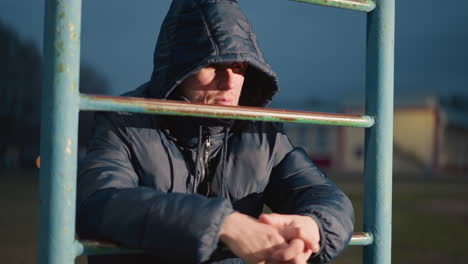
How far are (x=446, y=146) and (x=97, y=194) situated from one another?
27.3 m

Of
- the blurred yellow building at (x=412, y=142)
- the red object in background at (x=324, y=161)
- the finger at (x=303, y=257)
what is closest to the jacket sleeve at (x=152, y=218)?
the finger at (x=303, y=257)

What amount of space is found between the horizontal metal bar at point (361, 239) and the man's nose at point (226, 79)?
39cm

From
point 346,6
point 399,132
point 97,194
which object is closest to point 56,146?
point 97,194

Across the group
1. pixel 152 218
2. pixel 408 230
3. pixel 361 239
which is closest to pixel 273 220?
pixel 152 218

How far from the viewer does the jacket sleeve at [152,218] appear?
83cm

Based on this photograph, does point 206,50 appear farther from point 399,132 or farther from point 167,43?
point 399,132

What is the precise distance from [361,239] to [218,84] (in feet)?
1.41

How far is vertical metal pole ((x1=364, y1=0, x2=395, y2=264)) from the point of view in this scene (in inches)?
44.3

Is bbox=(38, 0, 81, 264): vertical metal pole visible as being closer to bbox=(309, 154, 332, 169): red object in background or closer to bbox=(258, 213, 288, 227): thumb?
bbox=(258, 213, 288, 227): thumb

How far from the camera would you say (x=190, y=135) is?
45.9 inches

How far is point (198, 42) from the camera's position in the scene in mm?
1154

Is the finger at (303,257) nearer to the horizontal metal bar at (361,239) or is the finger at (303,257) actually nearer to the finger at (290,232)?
the finger at (290,232)

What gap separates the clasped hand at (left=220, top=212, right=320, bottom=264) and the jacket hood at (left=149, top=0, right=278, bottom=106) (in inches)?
15.2

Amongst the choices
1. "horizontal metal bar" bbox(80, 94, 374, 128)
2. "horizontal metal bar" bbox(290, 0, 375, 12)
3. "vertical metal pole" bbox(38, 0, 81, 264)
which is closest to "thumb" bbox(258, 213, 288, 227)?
"horizontal metal bar" bbox(80, 94, 374, 128)
